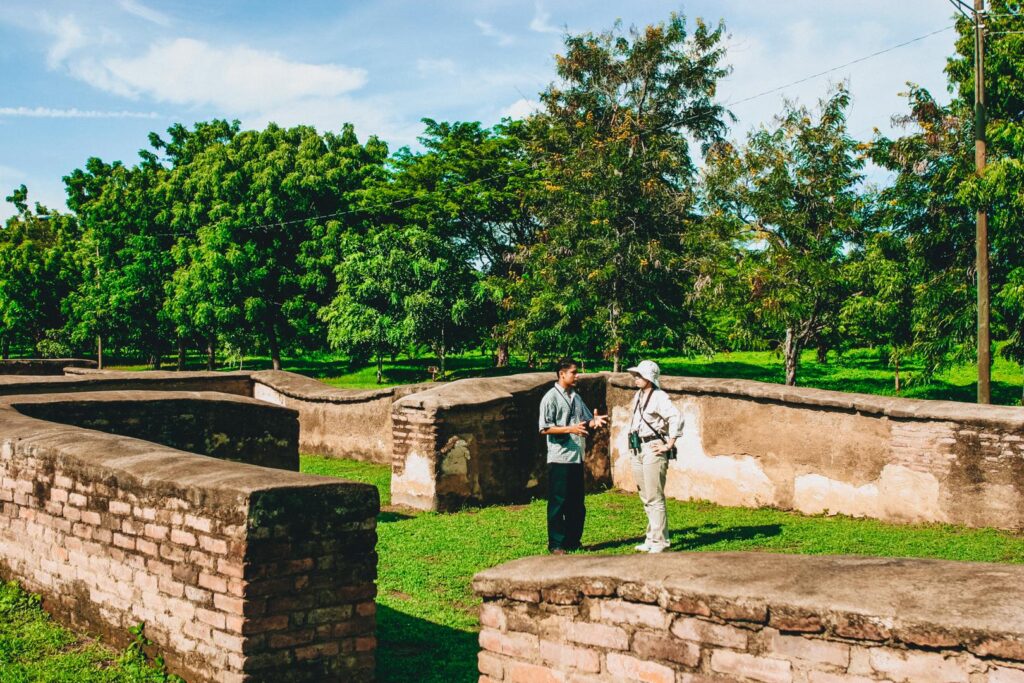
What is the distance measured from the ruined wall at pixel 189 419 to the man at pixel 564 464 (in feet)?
10.1

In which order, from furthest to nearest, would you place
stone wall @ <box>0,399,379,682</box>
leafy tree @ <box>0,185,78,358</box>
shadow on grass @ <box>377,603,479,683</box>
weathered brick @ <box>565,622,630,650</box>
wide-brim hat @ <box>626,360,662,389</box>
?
leafy tree @ <box>0,185,78,358</box>, wide-brim hat @ <box>626,360,662,389</box>, shadow on grass @ <box>377,603,479,683</box>, stone wall @ <box>0,399,379,682</box>, weathered brick @ <box>565,622,630,650</box>

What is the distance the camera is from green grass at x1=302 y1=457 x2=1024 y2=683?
539cm

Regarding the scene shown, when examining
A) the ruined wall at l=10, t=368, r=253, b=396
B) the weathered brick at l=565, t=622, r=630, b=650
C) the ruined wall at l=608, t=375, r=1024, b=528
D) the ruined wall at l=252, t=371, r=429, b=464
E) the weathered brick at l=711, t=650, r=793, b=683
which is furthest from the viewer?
the ruined wall at l=252, t=371, r=429, b=464

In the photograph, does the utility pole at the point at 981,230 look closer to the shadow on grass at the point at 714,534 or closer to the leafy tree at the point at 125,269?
the shadow on grass at the point at 714,534

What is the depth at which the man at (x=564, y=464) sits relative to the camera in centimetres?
753

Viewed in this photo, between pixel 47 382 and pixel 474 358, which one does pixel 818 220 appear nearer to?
pixel 47 382

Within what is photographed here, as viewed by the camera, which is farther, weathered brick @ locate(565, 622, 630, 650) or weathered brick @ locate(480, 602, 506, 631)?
weathered brick @ locate(480, 602, 506, 631)

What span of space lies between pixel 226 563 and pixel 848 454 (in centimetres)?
654

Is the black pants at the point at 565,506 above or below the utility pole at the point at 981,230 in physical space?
below

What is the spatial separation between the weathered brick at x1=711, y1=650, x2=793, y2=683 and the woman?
391cm

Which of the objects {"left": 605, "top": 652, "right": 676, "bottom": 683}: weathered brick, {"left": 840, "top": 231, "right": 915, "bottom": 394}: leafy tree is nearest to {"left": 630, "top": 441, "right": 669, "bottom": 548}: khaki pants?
{"left": 605, "top": 652, "right": 676, "bottom": 683}: weathered brick

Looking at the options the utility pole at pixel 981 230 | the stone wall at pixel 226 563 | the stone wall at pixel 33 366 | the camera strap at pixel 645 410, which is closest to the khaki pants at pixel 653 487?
the camera strap at pixel 645 410

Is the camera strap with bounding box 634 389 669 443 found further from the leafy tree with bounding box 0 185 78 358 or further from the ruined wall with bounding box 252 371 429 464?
the leafy tree with bounding box 0 185 78 358

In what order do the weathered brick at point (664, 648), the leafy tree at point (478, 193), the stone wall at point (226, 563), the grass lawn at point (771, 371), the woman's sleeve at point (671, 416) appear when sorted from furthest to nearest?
the leafy tree at point (478, 193), the grass lawn at point (771, 371), the woman's sleeve at point (671, 416), the stone wall at point (226, 563), the weathered brick at point (664, 648)
